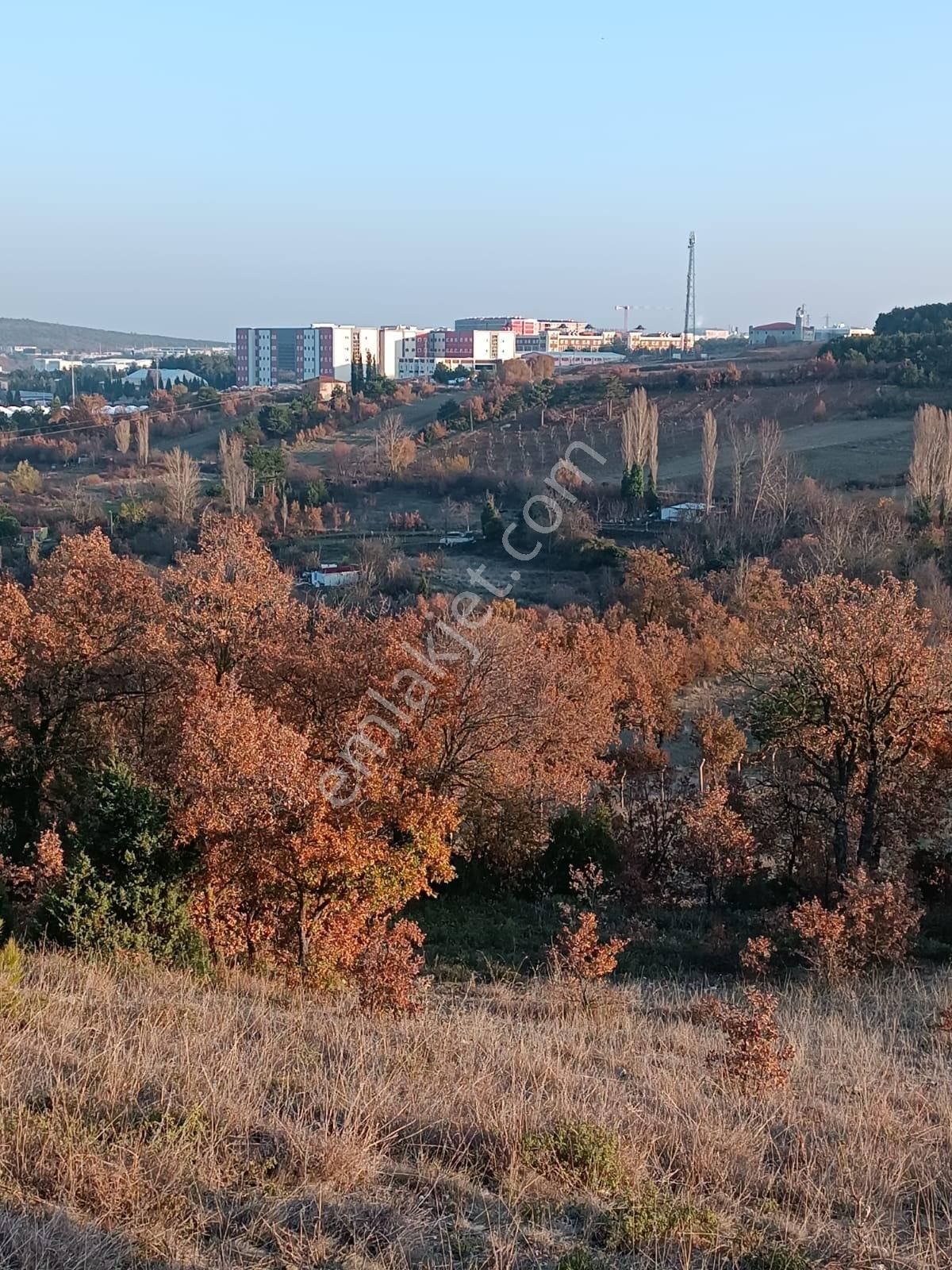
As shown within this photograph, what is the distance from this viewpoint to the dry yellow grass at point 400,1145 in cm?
439

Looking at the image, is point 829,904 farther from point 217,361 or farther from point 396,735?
point 217,361

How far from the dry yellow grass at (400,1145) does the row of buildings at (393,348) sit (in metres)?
122

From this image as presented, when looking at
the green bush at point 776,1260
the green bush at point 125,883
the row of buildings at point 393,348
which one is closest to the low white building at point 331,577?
the green bush at point 125,883

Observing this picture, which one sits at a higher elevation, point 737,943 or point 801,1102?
point 801,1102

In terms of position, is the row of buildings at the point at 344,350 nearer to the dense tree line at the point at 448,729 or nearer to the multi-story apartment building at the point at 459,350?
→ the multi-story apartment building at the point at 459,350

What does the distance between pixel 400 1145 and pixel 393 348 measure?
141597 millimetres

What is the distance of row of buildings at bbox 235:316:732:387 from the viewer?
436 feet

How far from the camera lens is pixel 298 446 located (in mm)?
79375

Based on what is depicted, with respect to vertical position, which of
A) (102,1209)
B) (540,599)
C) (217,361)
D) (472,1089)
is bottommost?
(540,599)

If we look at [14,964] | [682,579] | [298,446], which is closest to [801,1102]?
[14,964]

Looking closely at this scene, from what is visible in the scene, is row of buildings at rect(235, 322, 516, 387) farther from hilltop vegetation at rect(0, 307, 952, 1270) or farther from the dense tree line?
the dense tree line

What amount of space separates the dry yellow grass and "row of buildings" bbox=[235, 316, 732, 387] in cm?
12214

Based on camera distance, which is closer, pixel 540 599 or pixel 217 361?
pixel 540 599

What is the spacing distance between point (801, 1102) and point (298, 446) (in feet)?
250
